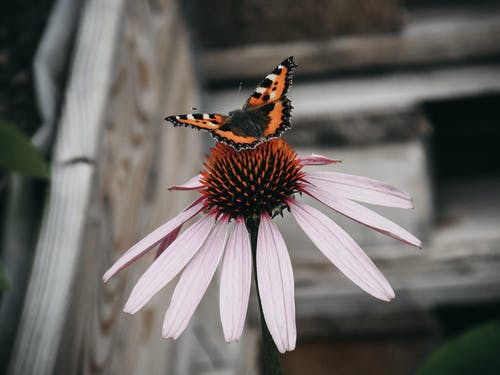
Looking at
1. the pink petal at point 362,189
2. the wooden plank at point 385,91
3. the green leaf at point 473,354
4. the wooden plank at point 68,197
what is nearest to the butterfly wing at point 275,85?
the pink petal at point 362,189

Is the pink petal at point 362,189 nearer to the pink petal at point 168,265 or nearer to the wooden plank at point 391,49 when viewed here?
the pink petal at point 168,265

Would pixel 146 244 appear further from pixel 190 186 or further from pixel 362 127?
pixel 362 127

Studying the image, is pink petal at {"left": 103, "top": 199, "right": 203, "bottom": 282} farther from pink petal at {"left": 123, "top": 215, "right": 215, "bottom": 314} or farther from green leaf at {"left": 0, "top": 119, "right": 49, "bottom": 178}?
green leaf at {"left": 0, "top": 119, "right": 49, "bottom": 178}

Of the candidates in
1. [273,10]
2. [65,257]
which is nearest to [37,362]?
[65,257]

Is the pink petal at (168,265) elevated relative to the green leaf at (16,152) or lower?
lower

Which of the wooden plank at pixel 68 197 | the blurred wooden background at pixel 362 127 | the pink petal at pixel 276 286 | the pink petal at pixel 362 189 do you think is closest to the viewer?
the pink petal at pixel 276 286

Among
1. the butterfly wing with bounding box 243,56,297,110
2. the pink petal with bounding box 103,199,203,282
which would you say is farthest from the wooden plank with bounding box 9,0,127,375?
the butterfly wing with bounding box 243,56,297,110
